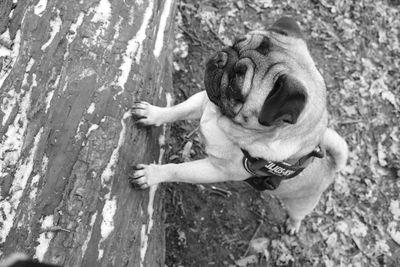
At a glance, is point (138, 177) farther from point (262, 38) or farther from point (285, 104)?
A: point (262, 38)

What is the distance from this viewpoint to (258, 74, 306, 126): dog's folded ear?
2.72m

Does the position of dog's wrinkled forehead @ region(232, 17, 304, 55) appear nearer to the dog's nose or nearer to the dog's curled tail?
the dog's nose

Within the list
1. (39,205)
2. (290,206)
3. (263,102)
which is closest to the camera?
(39,205)

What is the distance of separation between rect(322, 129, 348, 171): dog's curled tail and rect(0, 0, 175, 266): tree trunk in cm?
153

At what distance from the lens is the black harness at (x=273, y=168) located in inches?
134

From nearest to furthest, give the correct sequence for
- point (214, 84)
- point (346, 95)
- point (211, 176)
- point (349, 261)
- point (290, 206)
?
point (214, 84)
point (211, 176)
point (290, 206)
point (349, 261)
point (346, 95)

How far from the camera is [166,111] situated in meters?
3.82

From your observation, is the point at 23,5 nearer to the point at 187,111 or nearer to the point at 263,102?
the point at 187,111

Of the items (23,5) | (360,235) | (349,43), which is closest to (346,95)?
(349,43)

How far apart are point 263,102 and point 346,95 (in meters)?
3.91

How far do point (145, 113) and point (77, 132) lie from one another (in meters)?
0.64

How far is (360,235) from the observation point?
550cm

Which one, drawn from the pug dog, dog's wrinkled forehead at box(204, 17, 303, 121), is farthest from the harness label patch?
dog's wrinkled forehead at box(204, 17, 303, 121)

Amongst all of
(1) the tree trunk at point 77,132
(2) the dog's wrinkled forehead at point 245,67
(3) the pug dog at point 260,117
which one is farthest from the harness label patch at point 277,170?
(1) the tree trunk at point 77,132
